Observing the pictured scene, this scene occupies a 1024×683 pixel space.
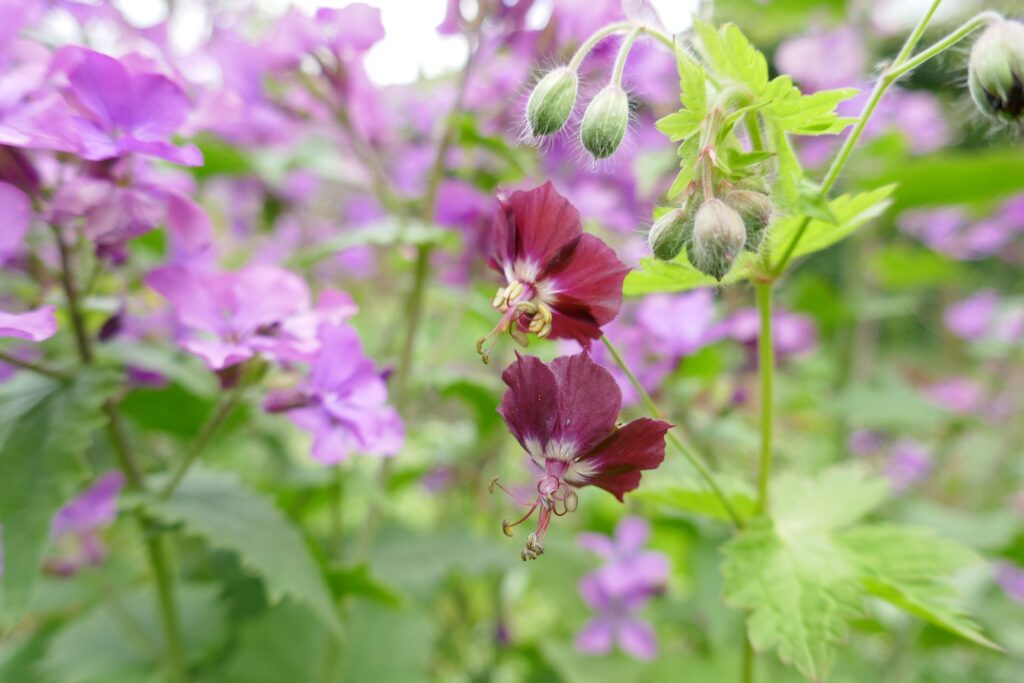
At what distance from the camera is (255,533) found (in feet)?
3.45

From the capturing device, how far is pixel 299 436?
9.56ft

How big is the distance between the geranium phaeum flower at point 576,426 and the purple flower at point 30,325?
18.9 inches

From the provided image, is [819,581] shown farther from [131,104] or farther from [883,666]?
[883,666]

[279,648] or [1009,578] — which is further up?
[1009,578]

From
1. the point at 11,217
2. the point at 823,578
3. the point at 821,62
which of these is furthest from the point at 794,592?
the point at 821,62

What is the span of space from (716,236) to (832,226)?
0.80ft

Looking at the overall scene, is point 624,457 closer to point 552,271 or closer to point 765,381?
point 552,271

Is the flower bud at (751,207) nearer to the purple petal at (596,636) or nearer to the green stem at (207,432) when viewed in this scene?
the green stem at (207,432)

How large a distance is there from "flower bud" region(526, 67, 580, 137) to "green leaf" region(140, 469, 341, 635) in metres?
0.64

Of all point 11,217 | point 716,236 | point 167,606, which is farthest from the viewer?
point 167,606

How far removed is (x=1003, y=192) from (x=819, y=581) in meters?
1.75

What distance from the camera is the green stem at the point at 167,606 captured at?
3.83 feet

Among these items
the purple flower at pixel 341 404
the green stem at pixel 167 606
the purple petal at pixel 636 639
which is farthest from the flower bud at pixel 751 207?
the purple petal at pixel 636 639

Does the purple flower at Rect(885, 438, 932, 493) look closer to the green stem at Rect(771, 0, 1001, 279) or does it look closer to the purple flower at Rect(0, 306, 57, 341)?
the green stem at Rect(771, 0, 1001, 279)
